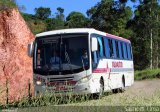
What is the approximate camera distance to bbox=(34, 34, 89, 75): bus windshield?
767 inches

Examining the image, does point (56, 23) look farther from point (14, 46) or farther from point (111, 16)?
point (14, 46)

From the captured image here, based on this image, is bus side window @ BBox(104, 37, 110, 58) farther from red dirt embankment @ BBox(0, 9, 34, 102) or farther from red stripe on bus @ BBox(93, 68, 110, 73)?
red dirt embankment @ BBox(0, 9, 34, 102)

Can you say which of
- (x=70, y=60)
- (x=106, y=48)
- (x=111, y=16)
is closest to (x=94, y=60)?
(x=70, y=60)

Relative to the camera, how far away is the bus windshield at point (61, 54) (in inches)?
767

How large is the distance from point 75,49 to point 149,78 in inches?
933

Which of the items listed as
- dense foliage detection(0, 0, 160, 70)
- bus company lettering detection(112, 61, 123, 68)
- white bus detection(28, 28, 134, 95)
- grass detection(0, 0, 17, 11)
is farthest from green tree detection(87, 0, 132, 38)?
white bus detection(28, 28, 134, 95)

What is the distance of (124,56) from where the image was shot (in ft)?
88.9

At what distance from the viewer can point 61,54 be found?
1962cm

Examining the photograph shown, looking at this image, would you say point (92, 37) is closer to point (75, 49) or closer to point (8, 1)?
point (75, 49)

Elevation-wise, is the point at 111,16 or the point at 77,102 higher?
the point at 111,16

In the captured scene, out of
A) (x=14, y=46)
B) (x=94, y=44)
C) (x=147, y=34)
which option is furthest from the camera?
(x=147, y=34)

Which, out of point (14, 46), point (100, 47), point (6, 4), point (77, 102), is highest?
point (6, 4)

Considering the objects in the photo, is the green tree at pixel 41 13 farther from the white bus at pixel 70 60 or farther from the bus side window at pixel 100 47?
the white bus at pixel 70 60

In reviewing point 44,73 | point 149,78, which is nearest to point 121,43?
point 44,73
